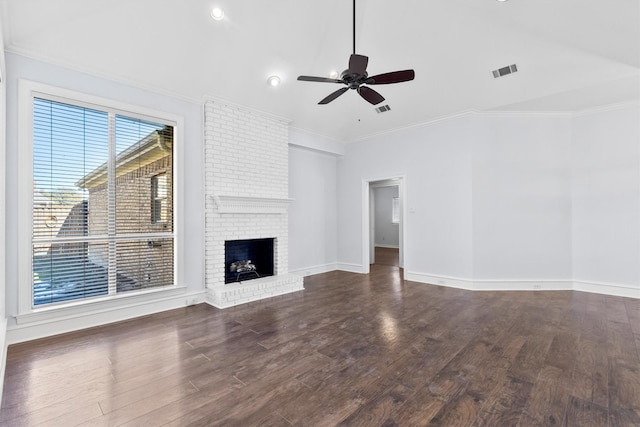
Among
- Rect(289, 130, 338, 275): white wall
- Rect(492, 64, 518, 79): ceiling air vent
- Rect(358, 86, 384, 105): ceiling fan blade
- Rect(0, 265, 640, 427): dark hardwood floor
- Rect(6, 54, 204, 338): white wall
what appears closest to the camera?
Rect(0, 265, 640, 427): dark hardwood floor

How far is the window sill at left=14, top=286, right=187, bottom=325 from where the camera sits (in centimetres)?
318

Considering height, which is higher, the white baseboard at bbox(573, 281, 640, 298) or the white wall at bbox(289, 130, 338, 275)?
the white wall at bbox(289, 130, 338, 275)

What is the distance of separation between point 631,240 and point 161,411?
6.83 m

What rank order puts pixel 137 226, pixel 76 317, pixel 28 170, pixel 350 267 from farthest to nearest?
pixel 350 267 → pixel 137 226 → pixel 76 317 → pixel 28 170

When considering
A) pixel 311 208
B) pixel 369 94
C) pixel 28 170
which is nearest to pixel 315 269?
pixel 311 208

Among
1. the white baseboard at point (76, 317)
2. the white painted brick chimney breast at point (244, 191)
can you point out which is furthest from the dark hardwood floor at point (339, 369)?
the white painted brick chimney breast at point (244, 191)

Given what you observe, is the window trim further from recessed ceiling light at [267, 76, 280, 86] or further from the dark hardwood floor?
recessed ceiling light at [267, 76, 280, 86]

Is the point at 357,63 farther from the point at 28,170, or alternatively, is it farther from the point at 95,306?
the point at 95,306

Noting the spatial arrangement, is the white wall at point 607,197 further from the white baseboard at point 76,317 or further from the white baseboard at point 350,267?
the white baseboard at point 76,317

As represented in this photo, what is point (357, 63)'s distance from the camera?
9.91 feet

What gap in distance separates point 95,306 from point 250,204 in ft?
8.18

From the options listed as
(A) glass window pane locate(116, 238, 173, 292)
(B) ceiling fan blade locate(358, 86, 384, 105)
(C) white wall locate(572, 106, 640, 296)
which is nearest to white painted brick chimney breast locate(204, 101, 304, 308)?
Answer: (A) glass window pane locate(116, 238, 173, 292)

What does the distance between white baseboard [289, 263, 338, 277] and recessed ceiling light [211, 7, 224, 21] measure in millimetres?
4645

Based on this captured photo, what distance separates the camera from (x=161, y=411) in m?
1.99
